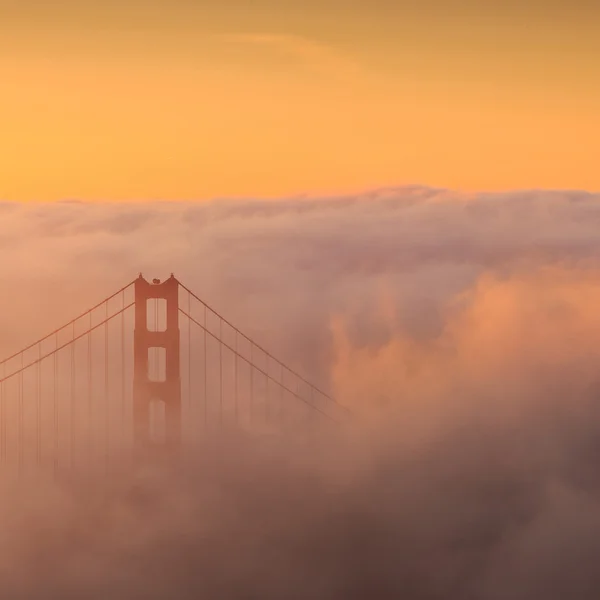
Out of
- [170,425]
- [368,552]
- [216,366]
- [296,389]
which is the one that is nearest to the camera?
[170,425]

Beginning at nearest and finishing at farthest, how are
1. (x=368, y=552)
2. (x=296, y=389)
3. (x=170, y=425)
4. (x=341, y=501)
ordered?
(x=170, y=425), (x=368, y=552), (x=341, y=501), (x=296, y=389)

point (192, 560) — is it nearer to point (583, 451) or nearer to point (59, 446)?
point (59, 446)

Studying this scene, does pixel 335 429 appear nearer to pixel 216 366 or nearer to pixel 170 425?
pixel 170 425

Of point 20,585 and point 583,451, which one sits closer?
point 20,585

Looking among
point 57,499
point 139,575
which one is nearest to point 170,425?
point 139,575

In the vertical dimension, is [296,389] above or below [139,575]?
above

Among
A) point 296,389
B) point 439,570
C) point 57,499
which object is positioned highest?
point 296,389
